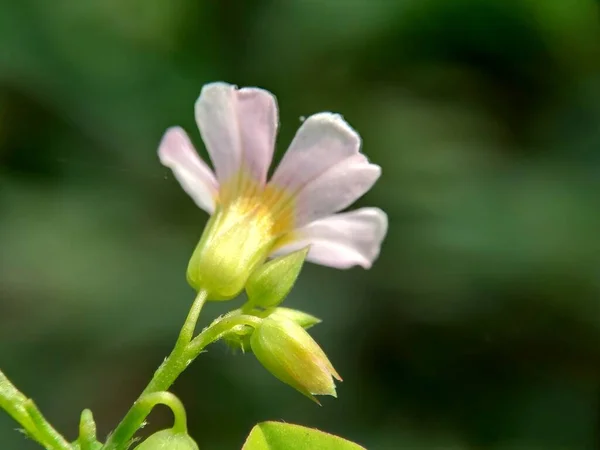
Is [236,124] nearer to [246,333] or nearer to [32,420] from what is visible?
[246,333]

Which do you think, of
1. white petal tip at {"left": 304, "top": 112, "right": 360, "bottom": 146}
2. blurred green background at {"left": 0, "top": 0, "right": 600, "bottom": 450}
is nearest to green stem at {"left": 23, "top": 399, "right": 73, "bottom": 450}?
white petal tip at {"left": 304, "top": 112, "right": 360, "bottom": 146}

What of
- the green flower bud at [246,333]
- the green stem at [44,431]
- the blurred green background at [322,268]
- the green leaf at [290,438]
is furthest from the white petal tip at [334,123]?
the blurred green background at [322,268]

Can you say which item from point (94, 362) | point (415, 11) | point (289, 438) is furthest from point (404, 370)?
point (289, 438)

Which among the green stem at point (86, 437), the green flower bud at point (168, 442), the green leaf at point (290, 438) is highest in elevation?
the green leaf at point (290, 438)

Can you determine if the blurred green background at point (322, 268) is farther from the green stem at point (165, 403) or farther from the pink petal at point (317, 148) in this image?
the green stem at point (165, 403)

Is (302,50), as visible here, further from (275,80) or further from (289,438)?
(289,438)

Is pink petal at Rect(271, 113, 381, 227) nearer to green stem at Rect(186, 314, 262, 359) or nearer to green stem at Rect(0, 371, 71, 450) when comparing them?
green stem at Rect(186, 314, 262, 359)

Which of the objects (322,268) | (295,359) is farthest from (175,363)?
(322,268)

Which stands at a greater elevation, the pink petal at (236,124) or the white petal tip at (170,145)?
the pink petal at (236,124)
